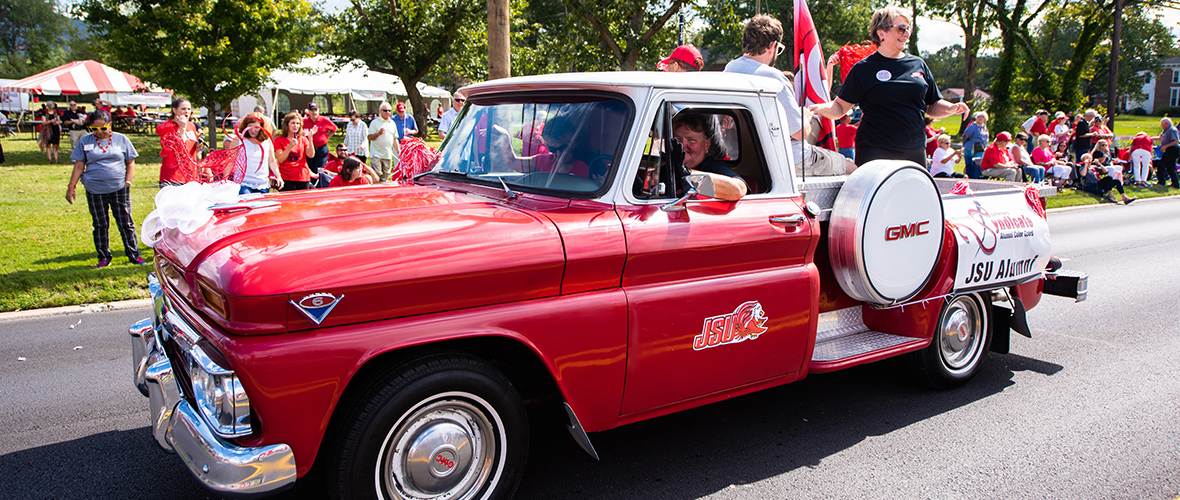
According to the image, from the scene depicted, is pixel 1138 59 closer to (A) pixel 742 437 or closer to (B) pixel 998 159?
(B) pixel 998 159

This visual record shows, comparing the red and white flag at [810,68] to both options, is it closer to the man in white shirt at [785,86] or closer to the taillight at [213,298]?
the man in white shirt at [785,86]

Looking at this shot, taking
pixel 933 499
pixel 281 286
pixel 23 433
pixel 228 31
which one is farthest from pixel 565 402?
pixel 228 31

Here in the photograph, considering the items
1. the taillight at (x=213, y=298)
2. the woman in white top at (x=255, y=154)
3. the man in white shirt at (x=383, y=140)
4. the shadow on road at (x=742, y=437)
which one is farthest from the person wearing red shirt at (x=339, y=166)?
the taillight at (x=213, y=298)

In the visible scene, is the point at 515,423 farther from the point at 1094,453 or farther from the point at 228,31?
the point at 228,31

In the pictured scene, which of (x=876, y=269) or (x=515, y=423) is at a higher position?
(x=876, y=269)

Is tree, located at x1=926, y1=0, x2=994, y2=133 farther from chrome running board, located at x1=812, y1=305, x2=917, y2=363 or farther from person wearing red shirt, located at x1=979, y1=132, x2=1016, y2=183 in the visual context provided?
chrome running board, located at x1=812, y1=305, x2=917, y2=363

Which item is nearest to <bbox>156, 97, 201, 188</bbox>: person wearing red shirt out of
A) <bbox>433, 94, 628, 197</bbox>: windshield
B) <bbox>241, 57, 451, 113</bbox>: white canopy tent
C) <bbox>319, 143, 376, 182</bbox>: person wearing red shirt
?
<bbox>319, 143, 376, 182</bbox>: person wearing red shirt

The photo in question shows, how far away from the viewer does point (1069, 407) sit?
4484mm

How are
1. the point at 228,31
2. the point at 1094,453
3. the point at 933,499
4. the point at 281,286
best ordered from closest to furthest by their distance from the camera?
the point at 281,286 < the point at 933,499 < the point at 1094,453 < the point at 228,31

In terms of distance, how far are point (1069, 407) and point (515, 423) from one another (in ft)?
11.8

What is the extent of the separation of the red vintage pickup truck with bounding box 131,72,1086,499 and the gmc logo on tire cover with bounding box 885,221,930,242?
0.02m

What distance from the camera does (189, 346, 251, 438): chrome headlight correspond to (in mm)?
2496

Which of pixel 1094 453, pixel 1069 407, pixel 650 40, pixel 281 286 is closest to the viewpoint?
pixel 281 286

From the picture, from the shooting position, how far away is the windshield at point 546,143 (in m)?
3.31
